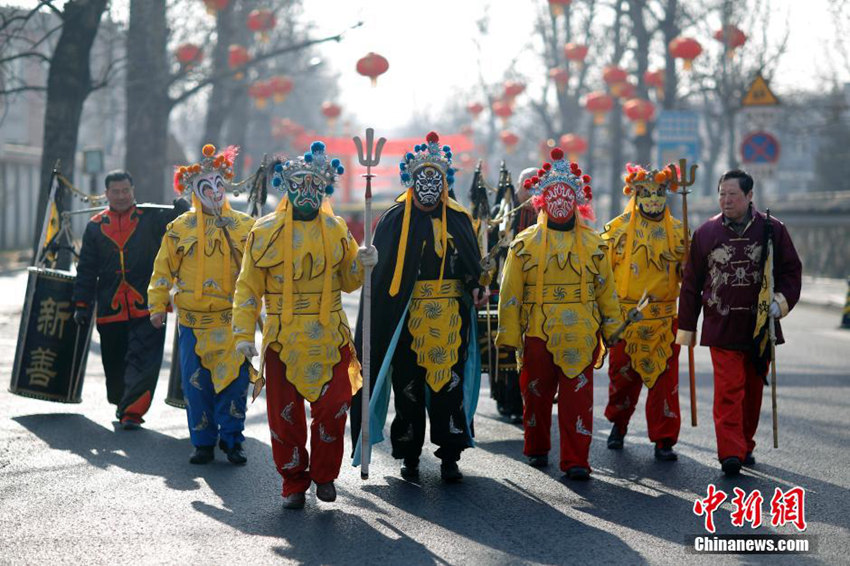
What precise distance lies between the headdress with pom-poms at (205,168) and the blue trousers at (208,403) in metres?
1.03

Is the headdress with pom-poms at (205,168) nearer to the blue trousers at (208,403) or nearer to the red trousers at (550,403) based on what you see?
the blue trousers at (208,403)

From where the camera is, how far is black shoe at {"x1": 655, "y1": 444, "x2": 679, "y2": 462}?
26.4 ft

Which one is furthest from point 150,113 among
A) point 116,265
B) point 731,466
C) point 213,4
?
point 731,466

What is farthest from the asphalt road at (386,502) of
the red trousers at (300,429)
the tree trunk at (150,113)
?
the tree trunk at (150,113)

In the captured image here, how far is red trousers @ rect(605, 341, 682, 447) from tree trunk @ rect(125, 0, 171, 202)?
13806mm

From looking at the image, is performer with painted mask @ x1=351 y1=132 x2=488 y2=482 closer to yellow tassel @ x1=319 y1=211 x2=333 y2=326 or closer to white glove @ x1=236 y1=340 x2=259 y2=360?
yellow tassel @ x1=319 y1=211 x2=333 y2=326

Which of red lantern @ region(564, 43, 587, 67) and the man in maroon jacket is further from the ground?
red lantern @ region(564, 43, 587, 67)

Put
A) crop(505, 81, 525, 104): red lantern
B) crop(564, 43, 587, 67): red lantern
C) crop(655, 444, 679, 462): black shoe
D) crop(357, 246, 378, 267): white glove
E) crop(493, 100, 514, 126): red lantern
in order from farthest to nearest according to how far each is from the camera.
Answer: crop(493, 100, 514, 126): red lantern → crop(505, 81, 525, 104): red lantern → crop(564, 43, 587, 67): red lantern → crop(655, 444, 679, 462): black shoe → crop(357, 246, 378, 267): white glove

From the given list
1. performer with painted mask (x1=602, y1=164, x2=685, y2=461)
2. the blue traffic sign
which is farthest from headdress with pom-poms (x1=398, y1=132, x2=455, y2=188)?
the blue traffic sign

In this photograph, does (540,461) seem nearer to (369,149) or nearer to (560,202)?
(560,202)

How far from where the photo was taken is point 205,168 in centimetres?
826

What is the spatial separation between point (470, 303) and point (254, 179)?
2.77 m

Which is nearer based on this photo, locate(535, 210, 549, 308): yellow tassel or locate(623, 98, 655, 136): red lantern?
locate(535, 210, 549, 308): yellow tassel

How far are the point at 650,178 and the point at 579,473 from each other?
2.24m
